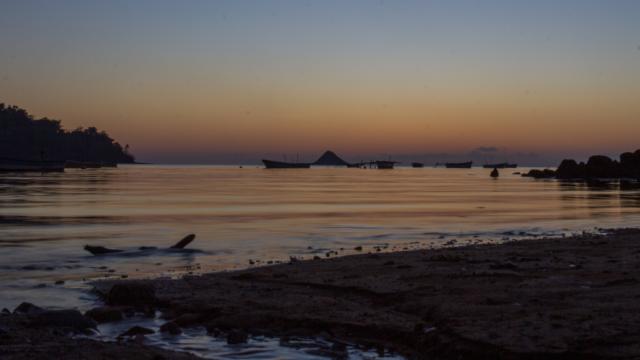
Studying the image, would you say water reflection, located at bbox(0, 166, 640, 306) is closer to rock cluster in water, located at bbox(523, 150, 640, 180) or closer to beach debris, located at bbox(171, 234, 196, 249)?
beach debris, located at bbox(171, 234, 196, 249)

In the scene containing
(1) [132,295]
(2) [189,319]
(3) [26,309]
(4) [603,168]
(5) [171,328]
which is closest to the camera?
(5) [171,328]

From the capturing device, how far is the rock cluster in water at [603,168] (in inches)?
4564

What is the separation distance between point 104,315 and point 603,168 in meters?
123

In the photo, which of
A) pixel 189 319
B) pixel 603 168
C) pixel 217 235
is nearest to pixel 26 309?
pixel 189 319

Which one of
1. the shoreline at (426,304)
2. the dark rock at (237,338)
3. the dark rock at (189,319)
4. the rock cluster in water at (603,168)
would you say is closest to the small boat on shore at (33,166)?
the rock cluster in water at (603,168)

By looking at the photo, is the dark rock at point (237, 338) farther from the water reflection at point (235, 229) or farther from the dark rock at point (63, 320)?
the water reflection at point (235, 229)

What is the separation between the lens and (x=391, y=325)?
11.0 m

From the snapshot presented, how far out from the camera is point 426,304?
40.5 feet

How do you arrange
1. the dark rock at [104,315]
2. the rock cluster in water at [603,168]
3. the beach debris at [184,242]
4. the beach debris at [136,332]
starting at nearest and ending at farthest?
1. the beach debris at [136,332]
2. the dark rock at [104,315]
3. the beach debris at [184,242]
4. the rock cluster in water at [603,168]

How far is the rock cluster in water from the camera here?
380 feet

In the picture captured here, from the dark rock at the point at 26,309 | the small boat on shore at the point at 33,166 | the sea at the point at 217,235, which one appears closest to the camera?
the dark rock at the point at 26,309

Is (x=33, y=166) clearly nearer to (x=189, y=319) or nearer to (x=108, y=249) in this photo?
(x=108, y=249)

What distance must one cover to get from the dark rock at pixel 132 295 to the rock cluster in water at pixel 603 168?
11085cm

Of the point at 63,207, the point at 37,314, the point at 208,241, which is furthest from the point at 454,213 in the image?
the point at 37,314
